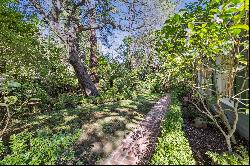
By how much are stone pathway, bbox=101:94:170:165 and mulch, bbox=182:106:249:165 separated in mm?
1053

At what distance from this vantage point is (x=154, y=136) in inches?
307

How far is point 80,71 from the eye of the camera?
1659 centimetres

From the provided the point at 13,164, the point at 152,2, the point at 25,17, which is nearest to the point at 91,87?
the point at 25,17

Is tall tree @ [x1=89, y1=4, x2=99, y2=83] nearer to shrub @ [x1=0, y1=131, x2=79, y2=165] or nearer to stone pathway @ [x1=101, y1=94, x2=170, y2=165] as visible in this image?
stone pathway @ [x1=101, y1=94, x2=170, y2=165]

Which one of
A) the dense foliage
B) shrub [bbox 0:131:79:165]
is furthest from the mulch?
shrub [bbox 0:131:79:165]

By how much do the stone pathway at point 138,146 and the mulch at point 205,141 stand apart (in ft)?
3.45

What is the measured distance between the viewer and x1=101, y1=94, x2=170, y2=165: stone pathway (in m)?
5.95

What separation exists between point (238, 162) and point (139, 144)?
8.13ft

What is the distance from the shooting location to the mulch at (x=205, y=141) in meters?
6.55

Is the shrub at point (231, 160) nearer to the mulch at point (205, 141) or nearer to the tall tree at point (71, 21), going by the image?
the mulch at point (205, 141)

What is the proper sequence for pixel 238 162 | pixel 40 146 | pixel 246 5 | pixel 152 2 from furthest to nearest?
1. pixel 152 2
2. pixel 40 146
3. pixel 238 162
4. pixel 246 5

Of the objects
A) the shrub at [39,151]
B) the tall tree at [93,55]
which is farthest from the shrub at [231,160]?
the tall tree at [93,55]

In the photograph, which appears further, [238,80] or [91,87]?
[91,87]

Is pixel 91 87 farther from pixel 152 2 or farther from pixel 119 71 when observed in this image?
pixel 152 2
